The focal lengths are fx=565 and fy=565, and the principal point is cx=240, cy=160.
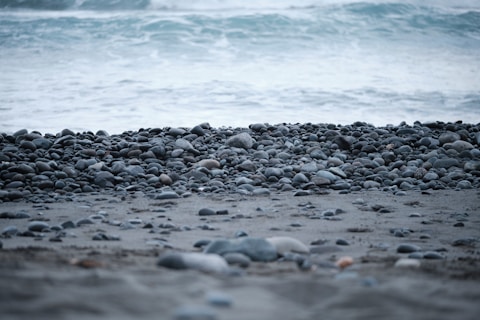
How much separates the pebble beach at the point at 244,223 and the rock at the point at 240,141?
0.05 feet

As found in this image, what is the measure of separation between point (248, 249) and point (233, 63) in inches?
433

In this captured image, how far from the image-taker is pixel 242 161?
538 centimetres

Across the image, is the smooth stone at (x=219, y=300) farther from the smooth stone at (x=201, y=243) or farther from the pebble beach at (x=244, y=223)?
the smooth stone at (x=201, y=243)

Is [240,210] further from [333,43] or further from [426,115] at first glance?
[333,43]

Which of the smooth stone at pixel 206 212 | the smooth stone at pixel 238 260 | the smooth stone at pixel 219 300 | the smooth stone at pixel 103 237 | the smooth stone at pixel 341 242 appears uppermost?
the smooth stone at pixel 206 212

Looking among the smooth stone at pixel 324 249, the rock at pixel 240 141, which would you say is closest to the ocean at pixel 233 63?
the rock at pixel 240 141

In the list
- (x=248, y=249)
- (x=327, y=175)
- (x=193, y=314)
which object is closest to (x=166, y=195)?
(x=327, y=175)

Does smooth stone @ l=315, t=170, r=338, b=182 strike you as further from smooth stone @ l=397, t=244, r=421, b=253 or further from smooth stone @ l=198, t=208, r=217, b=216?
smooth stone @ l=397, t=244, r=421, b=253

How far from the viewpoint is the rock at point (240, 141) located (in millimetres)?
5910

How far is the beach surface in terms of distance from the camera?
150 cm

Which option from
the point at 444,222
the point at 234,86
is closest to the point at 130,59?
the point at 234,86

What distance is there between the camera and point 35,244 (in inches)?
109

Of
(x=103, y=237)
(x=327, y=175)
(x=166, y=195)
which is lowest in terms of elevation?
(x=103, y=237)

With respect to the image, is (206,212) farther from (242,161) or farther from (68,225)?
(242,161)
